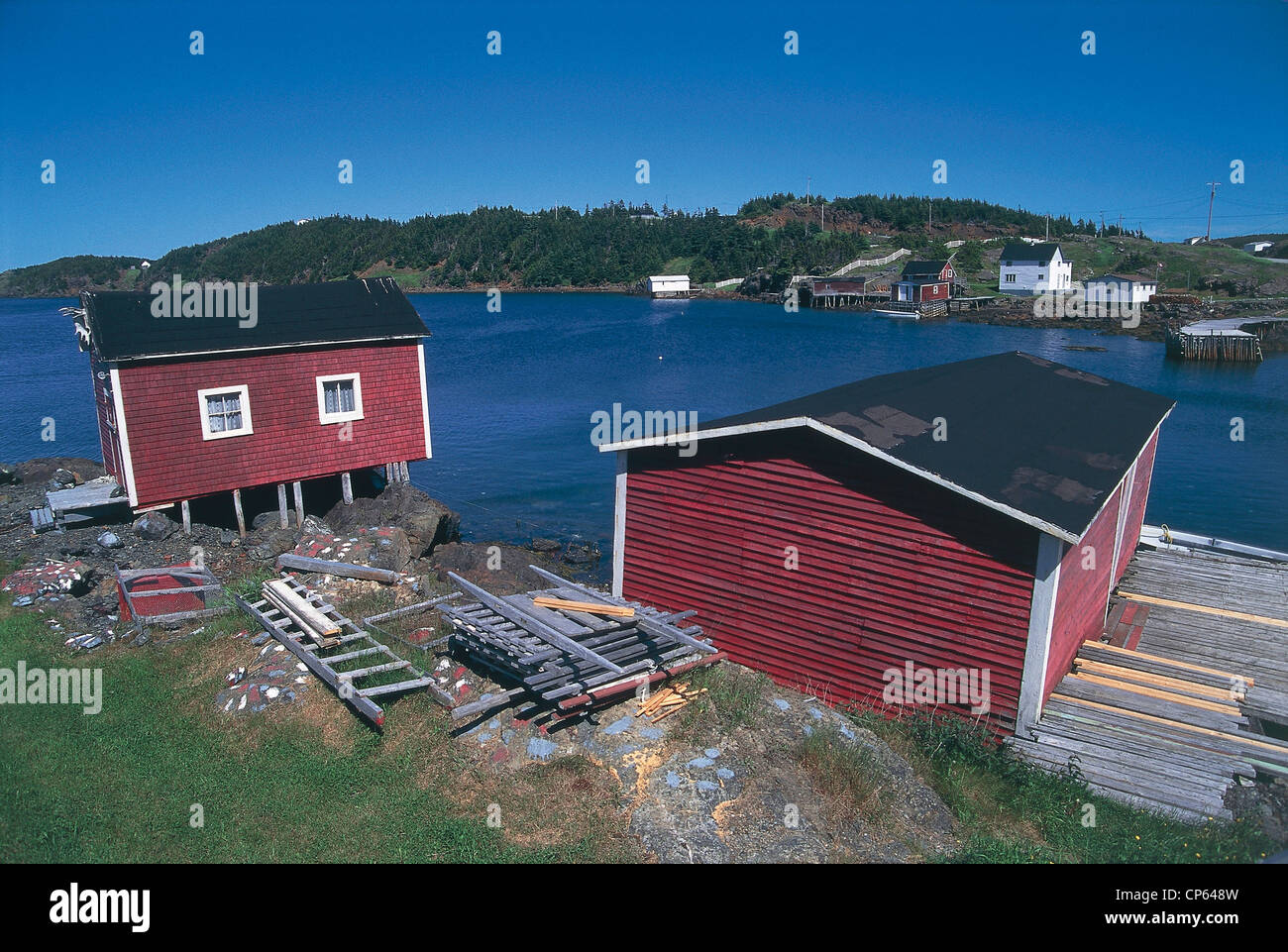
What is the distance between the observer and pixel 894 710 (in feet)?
35.6

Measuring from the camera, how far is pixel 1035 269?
343 ft

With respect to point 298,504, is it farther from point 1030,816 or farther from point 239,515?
point 1030,816

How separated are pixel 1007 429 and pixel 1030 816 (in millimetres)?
5570

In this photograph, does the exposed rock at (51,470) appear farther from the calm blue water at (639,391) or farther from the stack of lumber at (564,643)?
the stack of lumber at (564,643)

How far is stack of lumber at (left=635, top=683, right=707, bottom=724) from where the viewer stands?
392 inches

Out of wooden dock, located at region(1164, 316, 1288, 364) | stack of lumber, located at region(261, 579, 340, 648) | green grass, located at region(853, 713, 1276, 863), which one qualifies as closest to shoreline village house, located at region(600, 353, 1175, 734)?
green grass, located at region(853, 713, 1276, 863)

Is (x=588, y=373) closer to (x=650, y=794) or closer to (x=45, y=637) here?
(x=45, y=637)

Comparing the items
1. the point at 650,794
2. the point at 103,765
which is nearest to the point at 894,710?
the point at 650,794

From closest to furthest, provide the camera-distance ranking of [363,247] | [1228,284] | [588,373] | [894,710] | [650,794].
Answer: [650,794] → [894,710] → [588,373] → [1228,284] → [363,247]

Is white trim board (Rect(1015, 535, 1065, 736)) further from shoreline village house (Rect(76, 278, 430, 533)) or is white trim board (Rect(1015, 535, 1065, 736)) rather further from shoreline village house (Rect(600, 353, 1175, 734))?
shoreline village house (Rect(76, 278, 430, 533))

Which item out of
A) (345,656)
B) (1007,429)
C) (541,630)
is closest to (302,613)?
(345,656)

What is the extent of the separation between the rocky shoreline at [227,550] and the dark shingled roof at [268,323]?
385 cm

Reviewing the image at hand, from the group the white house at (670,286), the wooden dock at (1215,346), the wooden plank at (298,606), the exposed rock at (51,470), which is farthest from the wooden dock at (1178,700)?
the white house at (670,286)
